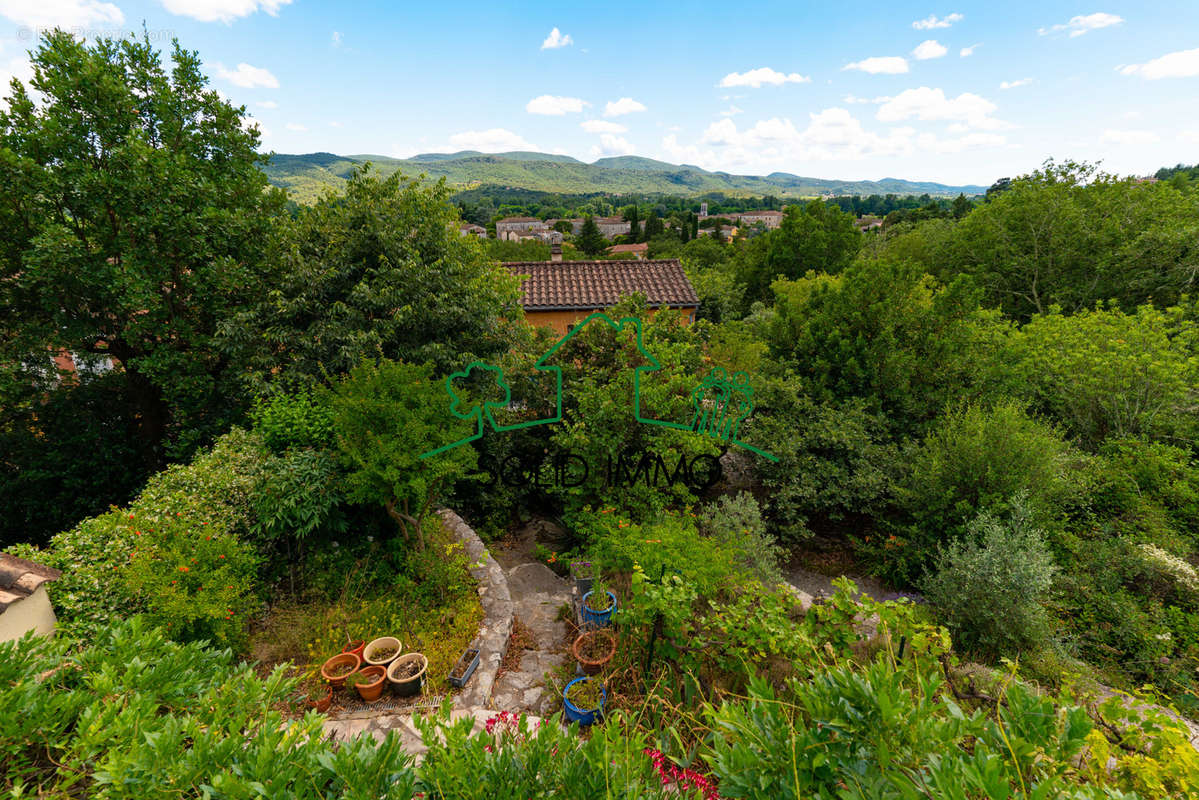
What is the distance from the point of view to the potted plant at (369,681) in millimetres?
5477

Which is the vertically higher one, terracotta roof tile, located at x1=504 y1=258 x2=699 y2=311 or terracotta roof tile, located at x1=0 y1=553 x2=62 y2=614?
terracotta roof tile, located at x1=504 y1=258 x2=699 y2=311

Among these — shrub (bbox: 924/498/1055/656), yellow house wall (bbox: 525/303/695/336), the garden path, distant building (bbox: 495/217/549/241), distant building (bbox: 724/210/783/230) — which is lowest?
the garden path

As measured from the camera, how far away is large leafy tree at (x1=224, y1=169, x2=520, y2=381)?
26.7ft

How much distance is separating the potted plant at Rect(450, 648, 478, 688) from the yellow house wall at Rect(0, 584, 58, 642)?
3724 millimetres

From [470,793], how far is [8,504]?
12959 millimetres

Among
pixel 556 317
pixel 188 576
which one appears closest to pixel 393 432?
pixel 188 576

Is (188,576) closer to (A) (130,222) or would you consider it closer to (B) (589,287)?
(A) (130,222)

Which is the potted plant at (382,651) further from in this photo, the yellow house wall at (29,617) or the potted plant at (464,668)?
the yellow house wall at (29,617)

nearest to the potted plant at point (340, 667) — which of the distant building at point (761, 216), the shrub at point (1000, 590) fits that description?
the shrub at point (1000, 590)

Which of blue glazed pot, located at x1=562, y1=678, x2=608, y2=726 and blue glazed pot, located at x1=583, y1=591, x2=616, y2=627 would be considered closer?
blue glazed pot, located at x1=562, y1=678, x2=608, y2=726

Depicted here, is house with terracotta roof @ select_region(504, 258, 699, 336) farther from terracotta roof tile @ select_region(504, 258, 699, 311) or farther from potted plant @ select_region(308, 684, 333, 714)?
potted plant @ select_region(308, 684, 333, 714)

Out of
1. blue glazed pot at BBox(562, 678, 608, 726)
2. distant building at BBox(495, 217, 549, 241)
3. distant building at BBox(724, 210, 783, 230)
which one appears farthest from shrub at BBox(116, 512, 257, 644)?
distant building at BBox(724, 210, 783, 230)

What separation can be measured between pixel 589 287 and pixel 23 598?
13.7 metres

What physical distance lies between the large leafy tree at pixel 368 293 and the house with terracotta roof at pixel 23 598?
4133 mm
